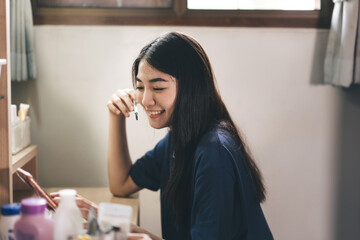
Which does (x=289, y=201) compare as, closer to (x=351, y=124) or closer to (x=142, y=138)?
(x=351, y=124)

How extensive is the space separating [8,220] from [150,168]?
3.13 ft

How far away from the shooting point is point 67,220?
2.76ft

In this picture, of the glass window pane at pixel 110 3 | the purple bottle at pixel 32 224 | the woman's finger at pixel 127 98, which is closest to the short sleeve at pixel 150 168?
the woman's finger at pixel 127 98

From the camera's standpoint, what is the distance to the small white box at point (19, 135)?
6.04ft

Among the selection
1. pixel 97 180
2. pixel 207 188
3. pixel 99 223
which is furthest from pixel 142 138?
pixel 99 223

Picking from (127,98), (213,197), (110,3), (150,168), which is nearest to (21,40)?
(110,3)

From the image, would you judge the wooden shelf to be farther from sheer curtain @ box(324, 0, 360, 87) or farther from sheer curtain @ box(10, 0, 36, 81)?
sheer curtain @ box(324, 0, 360, 87)

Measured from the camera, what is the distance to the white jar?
0.88m

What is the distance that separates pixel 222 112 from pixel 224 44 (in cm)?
100

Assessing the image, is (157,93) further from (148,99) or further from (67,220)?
(67,220)

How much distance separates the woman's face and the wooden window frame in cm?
93

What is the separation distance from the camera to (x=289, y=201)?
8.11 feet

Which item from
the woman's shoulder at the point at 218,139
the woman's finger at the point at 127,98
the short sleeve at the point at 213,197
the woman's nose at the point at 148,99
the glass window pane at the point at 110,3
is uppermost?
the glass window pane at the point at 110,3

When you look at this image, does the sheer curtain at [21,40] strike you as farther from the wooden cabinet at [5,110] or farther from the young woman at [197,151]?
the wooden cabinet at [5,110]
